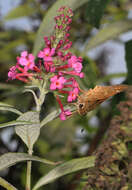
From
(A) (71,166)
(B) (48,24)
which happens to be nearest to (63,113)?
(A) (71,166)

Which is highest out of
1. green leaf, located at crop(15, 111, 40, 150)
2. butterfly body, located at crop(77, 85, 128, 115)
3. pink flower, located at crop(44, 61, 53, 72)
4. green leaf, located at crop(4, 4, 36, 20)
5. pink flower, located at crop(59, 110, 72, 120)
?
green leaf, located at crop(4, 4, 36, 20)

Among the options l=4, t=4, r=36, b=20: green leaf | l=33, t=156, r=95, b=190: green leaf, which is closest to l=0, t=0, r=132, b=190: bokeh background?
l=4, t=4, r=36, b=20: green leaf

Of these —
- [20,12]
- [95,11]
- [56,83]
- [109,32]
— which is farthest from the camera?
[20,12]

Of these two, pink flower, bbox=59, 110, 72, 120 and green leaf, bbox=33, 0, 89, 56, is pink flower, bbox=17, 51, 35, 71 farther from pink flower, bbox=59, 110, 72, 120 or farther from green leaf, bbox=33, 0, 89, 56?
green leaf, bbox=33, 0, 89, 56

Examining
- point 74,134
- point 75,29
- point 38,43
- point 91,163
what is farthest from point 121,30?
point 74,134

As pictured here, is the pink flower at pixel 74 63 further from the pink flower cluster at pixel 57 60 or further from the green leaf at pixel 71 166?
the green leaf at pixel 71 166

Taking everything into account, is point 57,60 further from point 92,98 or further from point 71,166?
point 71,166

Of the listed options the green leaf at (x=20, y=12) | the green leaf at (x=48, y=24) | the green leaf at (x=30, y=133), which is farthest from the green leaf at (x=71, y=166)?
the green leaf at (x=20, y=12)
